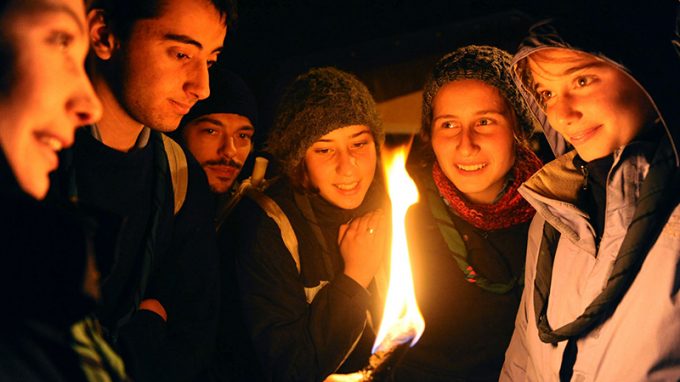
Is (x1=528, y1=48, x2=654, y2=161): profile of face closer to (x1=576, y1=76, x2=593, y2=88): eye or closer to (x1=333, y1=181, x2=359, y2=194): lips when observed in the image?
(x1=576, y1=76, x2=593, y2=88): eye

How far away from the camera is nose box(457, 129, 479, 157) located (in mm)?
3656

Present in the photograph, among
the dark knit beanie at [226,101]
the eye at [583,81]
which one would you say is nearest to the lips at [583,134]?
the eye at [583,81]

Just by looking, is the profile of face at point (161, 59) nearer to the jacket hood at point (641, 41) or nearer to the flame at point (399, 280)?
the flame at point (399, 280)

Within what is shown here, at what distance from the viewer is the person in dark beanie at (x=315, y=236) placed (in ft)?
11.3

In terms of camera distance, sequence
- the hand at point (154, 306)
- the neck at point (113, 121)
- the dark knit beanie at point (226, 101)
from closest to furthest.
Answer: the neck at point (113, 121) < the hand at point (154, 306) < the dark knit beanie at point (226, 101)

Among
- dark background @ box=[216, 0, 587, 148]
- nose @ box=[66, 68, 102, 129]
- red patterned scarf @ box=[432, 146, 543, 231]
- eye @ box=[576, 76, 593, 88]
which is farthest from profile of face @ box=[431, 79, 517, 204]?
dark background @ box=[216, 0, 587, 148]

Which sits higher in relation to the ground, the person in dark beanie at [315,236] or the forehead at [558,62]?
the forehead at [558,62]

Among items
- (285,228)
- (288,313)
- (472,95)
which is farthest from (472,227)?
(288,313)

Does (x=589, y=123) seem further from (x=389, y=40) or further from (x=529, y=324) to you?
(x=389, y=40)

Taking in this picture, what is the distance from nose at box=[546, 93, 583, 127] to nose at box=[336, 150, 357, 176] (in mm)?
1633

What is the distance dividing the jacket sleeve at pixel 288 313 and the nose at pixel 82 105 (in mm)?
1938

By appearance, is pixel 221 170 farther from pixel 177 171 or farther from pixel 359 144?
pixel 177 171

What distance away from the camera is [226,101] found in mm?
4465

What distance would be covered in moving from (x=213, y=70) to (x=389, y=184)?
2334 mm
